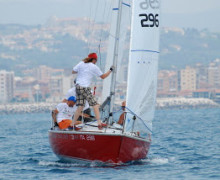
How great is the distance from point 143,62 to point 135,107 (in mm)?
883

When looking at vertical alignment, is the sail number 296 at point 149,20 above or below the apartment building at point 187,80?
above

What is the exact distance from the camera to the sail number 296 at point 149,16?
44.8ft

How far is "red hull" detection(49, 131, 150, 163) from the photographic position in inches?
515

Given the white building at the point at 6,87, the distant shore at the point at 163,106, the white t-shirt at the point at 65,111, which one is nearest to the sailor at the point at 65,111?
the white t-shirt at the point at 65,111

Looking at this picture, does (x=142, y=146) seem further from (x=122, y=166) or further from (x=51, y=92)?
(x=51, y=92)

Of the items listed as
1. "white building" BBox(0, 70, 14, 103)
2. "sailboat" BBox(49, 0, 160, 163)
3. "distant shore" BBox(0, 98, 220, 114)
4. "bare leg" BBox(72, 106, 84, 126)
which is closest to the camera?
"sailboat" BBox(49, 0, 160, 163)

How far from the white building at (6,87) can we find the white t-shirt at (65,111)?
164 m

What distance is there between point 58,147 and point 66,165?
43 cm

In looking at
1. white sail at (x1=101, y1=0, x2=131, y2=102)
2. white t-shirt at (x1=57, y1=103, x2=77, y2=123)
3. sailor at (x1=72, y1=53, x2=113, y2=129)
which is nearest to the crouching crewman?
white t-shirt at (x1=57, y1=103, x2=77, y2=123)

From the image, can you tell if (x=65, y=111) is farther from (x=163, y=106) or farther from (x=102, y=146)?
(x=163, y=106)

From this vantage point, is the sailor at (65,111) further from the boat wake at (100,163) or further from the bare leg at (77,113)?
the boat wake at (100,163)

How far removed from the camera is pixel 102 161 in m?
13.4

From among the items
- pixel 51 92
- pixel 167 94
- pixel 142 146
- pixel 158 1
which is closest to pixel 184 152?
pixel 142 146

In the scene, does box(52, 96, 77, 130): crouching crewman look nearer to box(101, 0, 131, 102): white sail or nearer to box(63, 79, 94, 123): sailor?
box(63, 79, 94, 123): sailor
